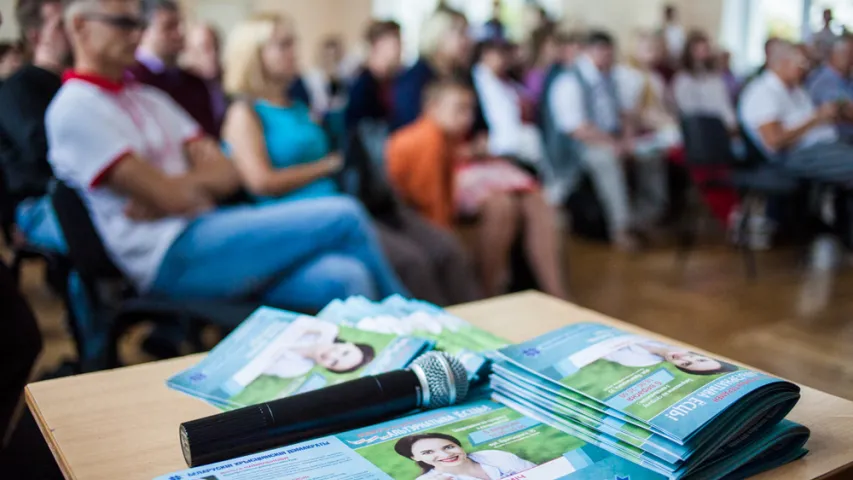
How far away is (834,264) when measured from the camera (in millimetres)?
2781

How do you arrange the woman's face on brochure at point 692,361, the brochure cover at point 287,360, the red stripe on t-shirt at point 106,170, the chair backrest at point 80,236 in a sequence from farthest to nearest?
the red stripe on t-shirt at point 106,170 → the chair backrest at point 80,236 → the brochure cover at point 287,360 → the woman's face on brochure at point 692,361

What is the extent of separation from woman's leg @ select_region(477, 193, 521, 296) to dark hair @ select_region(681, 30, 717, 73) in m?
0.94

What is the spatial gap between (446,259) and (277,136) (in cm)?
65

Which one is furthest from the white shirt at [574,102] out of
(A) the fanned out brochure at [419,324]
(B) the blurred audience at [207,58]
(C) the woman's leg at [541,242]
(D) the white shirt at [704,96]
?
(A) the fanned out brochure at [419,324]

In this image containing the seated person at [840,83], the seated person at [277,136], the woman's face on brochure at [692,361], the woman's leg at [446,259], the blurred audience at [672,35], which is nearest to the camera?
the woman's face on brochure at [692,361]

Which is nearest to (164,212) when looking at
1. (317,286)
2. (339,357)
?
(317,286)

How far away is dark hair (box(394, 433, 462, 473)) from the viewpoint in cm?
76

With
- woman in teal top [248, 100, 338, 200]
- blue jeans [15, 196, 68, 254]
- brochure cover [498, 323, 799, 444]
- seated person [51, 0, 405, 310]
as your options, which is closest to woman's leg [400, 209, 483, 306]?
woman in teal top [248, 100, 338, 200]

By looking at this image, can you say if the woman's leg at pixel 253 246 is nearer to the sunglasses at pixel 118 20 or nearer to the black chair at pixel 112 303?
the black chair at pixel 112 303

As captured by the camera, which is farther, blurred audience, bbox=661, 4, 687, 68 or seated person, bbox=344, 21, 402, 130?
blurred audience, bbox=661, 4, 687, 68

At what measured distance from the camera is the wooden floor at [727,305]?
2094 mm

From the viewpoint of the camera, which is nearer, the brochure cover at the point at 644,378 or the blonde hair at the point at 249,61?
the brochure cover at the point at 644,378

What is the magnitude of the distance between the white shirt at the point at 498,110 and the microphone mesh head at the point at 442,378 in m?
3.01

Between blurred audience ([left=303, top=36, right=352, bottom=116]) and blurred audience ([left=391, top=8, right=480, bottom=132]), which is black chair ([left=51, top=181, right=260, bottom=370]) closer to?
blurred audience ([left=391, top=8, right=480, bottom=132])
